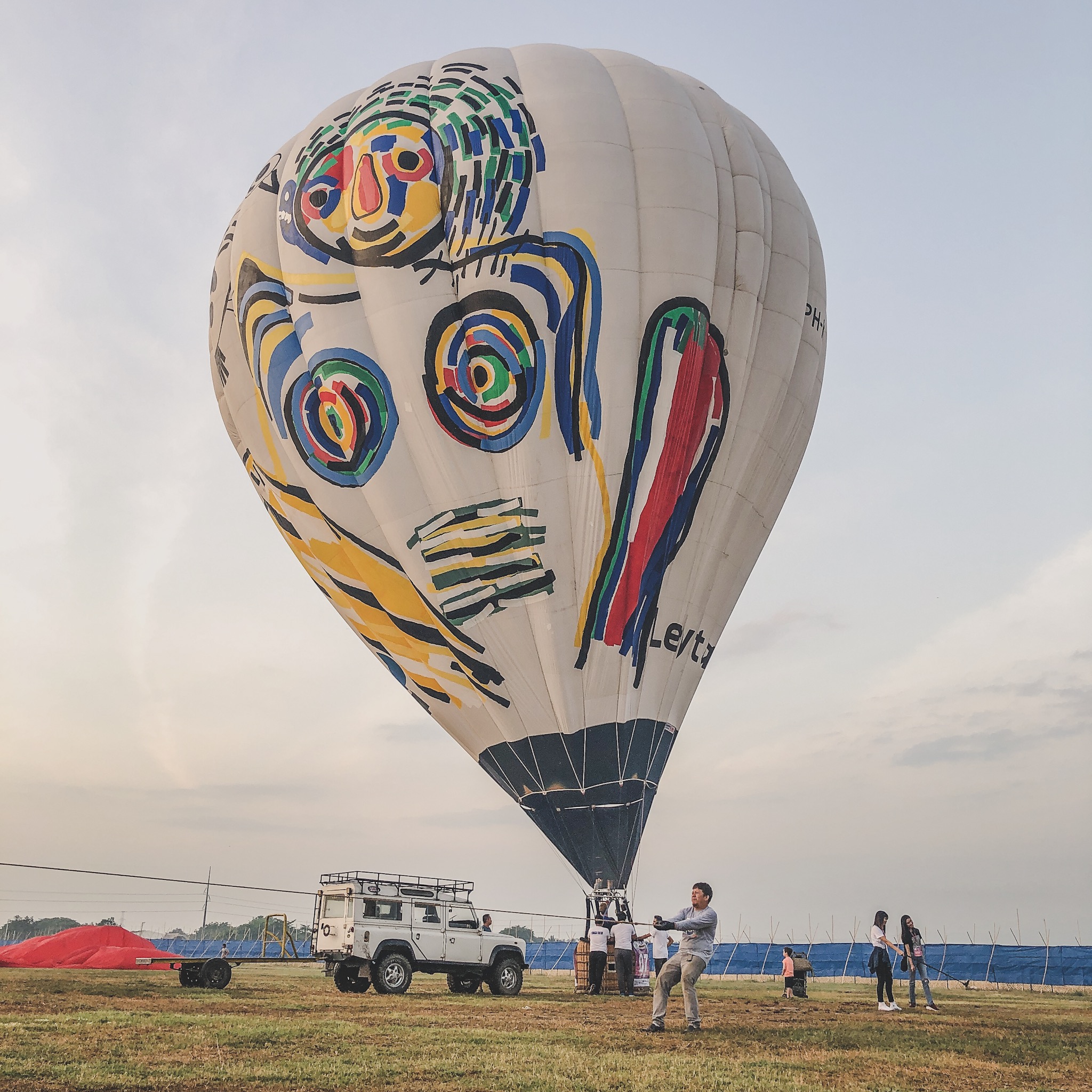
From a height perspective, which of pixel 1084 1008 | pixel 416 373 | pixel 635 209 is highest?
pixel 635 209

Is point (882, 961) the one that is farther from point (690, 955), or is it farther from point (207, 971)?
point (207, 971)

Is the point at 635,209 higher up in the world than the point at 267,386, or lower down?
higher up

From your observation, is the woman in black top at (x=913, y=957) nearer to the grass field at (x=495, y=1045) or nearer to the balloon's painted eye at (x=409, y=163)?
the grass field at (x=495, y=1045)

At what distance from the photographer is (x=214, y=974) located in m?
14.7

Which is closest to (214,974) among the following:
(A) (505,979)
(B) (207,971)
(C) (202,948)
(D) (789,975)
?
(B) (207,971)

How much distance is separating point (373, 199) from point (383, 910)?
1161 centimetres

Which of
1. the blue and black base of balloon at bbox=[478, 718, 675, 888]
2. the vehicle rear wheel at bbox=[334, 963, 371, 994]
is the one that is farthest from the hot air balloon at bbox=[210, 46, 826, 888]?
the vehicle rear wheel at bbox=[334, 963, 371, 994]

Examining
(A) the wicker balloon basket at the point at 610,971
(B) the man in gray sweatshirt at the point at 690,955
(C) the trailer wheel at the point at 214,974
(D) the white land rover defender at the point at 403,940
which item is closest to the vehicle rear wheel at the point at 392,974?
(D) the white land rover defender at the point at 403,940

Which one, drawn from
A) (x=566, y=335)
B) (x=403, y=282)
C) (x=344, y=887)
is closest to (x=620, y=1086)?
(x=344, y=887)

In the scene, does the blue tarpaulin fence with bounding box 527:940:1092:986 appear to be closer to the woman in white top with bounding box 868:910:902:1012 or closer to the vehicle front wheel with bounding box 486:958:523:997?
the woman in white top with bounding box 868:910:902:1012

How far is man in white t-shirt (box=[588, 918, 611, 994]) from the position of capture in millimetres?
15609

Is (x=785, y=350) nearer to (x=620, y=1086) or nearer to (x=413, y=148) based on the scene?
(x=413, y=148)

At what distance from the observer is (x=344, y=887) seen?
49.1ft

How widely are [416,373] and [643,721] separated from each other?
268 inches
